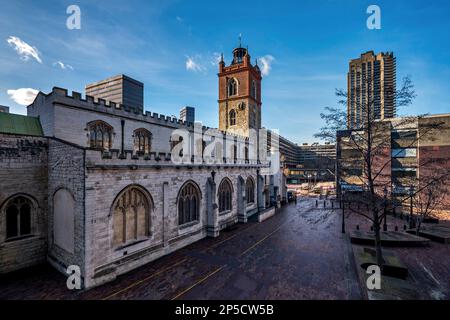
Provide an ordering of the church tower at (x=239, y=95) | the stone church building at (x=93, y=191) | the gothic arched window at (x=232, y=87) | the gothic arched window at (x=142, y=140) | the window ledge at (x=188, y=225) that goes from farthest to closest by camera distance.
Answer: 1. the gothic arched window at (x=232, y=87)
2. the church tower at (x=239, y=95)
3. the gothic arched window at (x=142, y=140)
4. the window ledge at (x=188, y=225)
5. the stone church building at (x=93, y=191)

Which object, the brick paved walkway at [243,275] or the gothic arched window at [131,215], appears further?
the gothic arched window at [131,215]

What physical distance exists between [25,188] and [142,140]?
888cm

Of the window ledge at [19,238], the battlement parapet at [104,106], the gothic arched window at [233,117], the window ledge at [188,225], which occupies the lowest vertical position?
the window ledge at [188,225]

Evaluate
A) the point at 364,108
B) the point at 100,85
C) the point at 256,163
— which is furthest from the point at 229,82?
the point at 100,85

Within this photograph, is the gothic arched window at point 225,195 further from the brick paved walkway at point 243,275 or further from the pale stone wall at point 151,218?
the brick paved walkway at point 243,275

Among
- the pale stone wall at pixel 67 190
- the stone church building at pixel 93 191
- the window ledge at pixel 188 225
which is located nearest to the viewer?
the pale stone wall at pixel 67 190

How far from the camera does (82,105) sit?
14609 millimetres

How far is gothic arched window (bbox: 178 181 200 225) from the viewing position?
16.7m

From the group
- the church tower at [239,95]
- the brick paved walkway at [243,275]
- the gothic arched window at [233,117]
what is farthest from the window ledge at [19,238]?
the gothic arched window at [233,117]

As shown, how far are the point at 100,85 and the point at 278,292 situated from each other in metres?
106

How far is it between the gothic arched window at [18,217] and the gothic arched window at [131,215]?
232 inches

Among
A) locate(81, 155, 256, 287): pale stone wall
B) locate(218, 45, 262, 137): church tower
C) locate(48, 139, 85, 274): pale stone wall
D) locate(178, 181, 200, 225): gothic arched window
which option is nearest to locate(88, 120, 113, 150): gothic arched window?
locate(48, 139, 85, 274): pale stone wall

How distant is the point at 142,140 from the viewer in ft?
63.0

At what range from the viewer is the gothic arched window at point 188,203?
1670cm
